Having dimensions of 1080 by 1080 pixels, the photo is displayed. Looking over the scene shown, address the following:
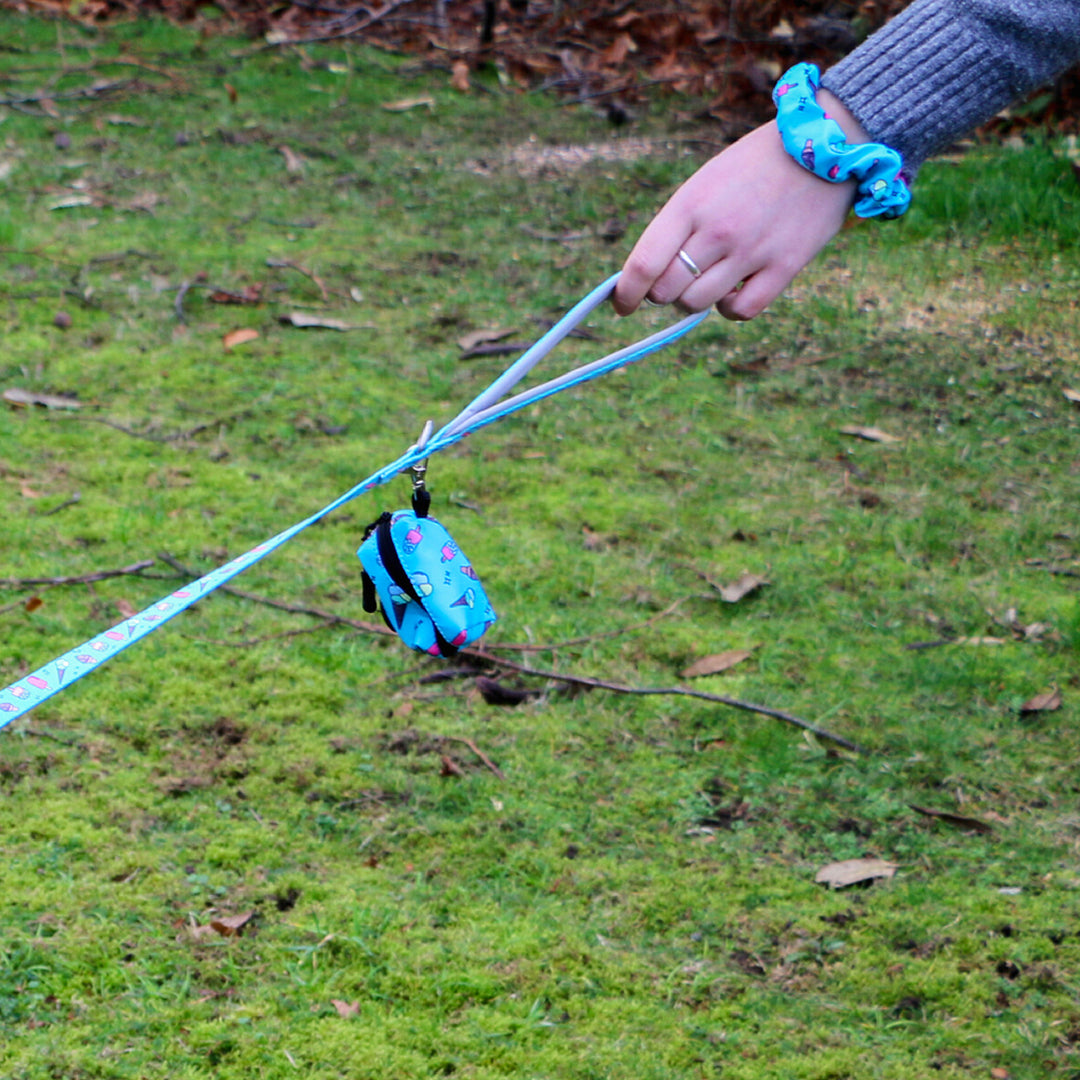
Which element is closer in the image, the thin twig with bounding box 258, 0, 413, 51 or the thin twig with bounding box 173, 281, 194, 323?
the thin twig with bounding box 173, 281, 194, 323

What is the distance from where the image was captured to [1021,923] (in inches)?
89.1

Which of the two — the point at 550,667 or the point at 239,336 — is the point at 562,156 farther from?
the point at 550,667

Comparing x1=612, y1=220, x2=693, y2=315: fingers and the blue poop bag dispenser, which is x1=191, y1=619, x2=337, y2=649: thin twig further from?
x1=612, y1=220, x2=693, y2=315: fingers

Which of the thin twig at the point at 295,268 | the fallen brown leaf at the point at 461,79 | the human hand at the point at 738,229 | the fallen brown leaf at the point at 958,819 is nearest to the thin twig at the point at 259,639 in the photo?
the fallen brown leaf at the point at 958,819

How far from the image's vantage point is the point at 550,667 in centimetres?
289

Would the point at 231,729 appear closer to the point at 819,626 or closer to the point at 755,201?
the point at 819,626

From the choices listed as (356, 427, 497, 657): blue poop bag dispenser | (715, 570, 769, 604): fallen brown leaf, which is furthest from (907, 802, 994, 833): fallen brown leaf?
(356, 427, 497, 657): blue poop bag dispenser

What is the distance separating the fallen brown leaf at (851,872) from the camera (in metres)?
2.34

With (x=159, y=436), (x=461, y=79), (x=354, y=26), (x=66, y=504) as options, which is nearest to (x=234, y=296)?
(x=159, y=436)

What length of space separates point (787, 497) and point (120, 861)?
2076 millimetres

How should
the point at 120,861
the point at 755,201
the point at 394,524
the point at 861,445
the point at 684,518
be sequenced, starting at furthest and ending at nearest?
the point at 861,445 → the point at 684,518 → the point at 120,861 → the point at 394,524 → the point at 755,201

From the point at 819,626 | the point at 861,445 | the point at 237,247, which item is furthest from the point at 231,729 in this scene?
the point at 237,247

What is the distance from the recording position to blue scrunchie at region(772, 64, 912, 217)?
1553 mm

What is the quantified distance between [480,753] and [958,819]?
0.93 m
